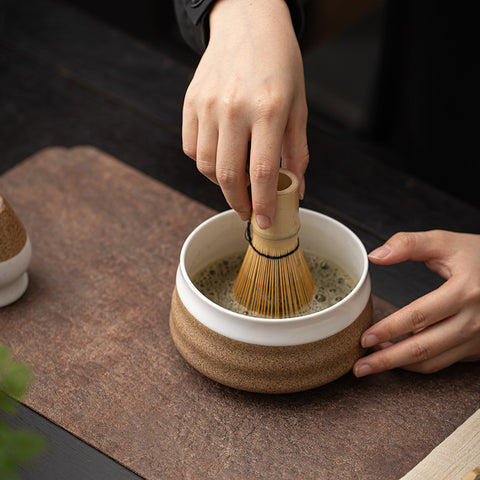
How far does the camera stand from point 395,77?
1.64 meters

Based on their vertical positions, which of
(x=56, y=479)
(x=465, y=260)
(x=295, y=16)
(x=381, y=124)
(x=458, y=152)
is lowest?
(x=381, y=124)

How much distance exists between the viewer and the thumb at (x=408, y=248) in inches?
24.8

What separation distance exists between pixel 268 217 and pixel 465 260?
0.72 feet

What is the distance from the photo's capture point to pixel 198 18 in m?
0.72

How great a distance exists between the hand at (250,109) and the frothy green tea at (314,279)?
3.7 inches

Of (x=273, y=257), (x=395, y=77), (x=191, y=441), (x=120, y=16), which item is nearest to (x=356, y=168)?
(x=273, y=257)

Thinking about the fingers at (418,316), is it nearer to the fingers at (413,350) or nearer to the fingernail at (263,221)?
the fingers at (413,350)

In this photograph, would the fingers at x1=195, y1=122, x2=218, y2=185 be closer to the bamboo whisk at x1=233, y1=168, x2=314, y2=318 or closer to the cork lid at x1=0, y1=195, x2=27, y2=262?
the bamboo whisk at x1=233, y1=168, x2=314, y2=318

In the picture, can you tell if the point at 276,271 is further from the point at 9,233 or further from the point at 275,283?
the point at 9,233

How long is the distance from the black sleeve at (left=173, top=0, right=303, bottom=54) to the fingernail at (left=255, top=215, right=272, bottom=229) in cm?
29

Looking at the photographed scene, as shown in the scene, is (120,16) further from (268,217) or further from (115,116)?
(268,217)

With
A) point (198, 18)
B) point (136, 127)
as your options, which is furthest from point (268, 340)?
point (136, 127)

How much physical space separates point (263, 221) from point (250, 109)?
0.32ft

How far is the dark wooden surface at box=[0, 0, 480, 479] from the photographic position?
0.84 metres
